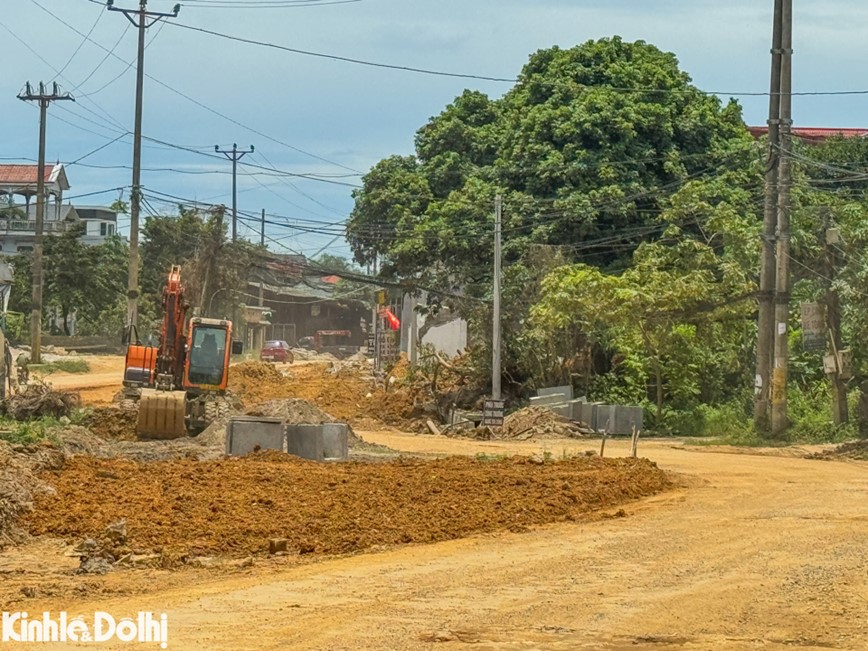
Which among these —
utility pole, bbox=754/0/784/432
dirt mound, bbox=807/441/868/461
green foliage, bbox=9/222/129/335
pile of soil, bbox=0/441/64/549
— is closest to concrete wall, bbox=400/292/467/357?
green foliage, bbox=9/222/129/335

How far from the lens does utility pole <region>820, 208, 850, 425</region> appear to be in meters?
35.7

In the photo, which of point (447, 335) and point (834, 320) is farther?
point (447, 335)

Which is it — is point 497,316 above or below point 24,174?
below

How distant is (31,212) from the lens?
11306cm

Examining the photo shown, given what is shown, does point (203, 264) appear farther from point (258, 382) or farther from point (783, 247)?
point (783, 247)

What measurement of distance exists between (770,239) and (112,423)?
1652 cm

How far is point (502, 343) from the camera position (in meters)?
47.2

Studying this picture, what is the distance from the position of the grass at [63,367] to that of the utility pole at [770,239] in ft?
105

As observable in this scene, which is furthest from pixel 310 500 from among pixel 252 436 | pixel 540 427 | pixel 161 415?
pixel 540 427

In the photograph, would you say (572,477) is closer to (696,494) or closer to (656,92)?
(696,494)

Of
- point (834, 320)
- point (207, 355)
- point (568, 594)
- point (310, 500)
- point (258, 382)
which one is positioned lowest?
point (568, 594)

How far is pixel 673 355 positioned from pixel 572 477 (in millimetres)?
19042

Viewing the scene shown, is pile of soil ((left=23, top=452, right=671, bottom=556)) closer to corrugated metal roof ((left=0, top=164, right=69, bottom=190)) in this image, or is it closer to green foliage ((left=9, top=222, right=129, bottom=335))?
green foliage ((left=9, top=222, right=129, bottom=335))

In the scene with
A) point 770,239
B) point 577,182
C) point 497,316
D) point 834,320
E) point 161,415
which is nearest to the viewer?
point 161,415
